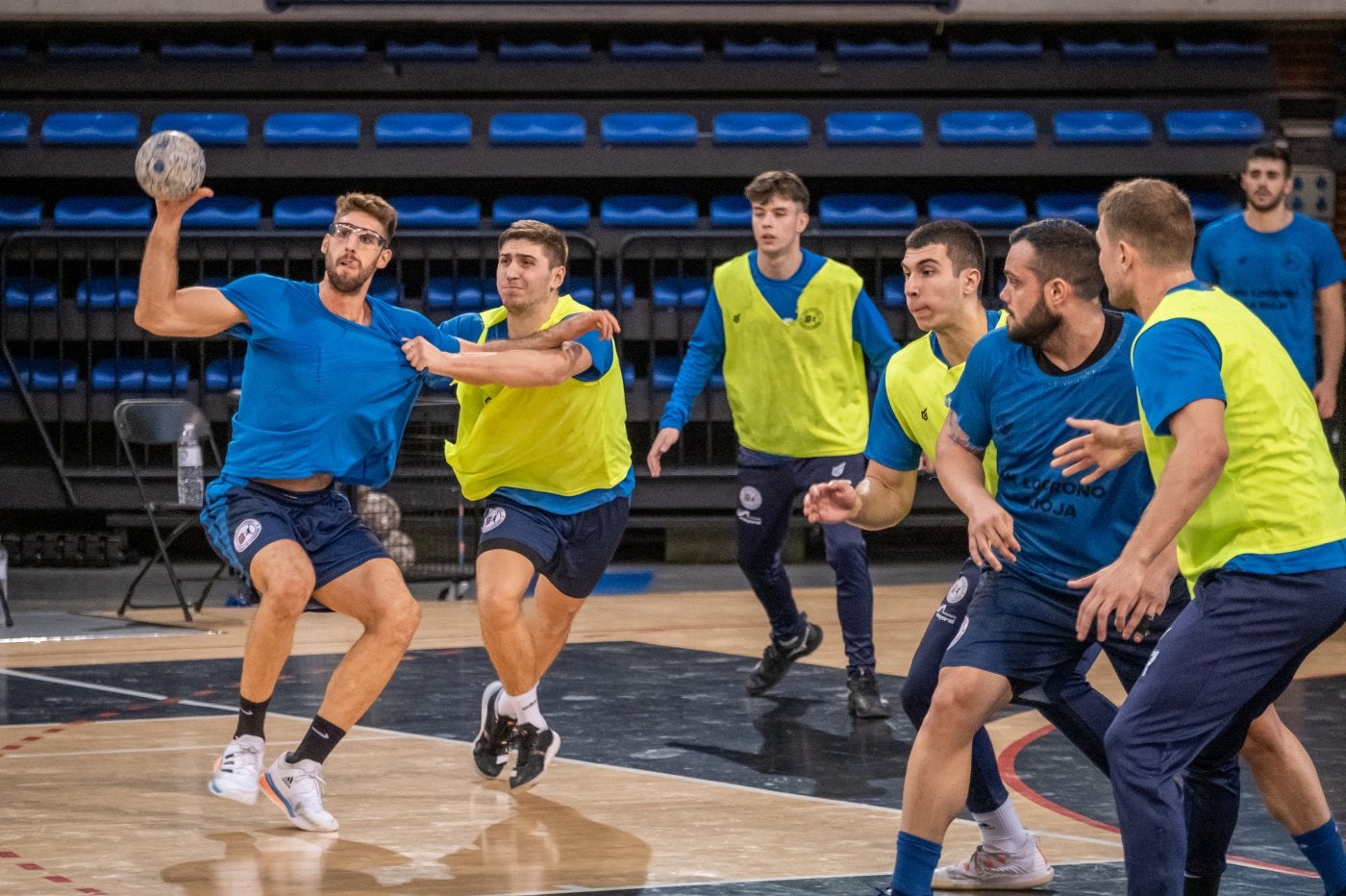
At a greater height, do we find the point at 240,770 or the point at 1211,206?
the point at 1211,206

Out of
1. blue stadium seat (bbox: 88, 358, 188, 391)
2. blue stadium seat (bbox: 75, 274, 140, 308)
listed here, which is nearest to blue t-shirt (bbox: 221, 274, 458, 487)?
blue stadium seat (bbox: 88, 358, 188, 391)

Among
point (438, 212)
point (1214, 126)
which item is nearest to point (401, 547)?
point (438, 212)

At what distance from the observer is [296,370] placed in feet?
17.3

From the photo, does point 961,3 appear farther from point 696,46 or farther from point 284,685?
point 284,685

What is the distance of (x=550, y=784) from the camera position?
18.4ft

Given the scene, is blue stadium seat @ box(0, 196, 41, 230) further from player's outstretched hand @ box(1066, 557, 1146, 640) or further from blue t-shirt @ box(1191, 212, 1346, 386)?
player's outstretched hand @ box(1066, 557, 1146, 640)

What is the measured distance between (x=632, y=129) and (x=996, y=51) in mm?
2939

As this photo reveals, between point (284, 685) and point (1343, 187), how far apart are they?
998 cm

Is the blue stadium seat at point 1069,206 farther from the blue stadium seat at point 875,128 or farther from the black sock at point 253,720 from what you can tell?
the black sock at point 253,720

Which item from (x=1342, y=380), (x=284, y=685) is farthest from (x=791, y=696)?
(x=1342, y=380)

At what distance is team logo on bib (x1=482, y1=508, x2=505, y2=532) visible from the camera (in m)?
5.71

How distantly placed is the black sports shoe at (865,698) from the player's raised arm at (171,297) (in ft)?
9.19

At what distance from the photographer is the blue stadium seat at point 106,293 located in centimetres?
1191

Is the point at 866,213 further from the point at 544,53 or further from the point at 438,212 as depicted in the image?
the point at 438,212
